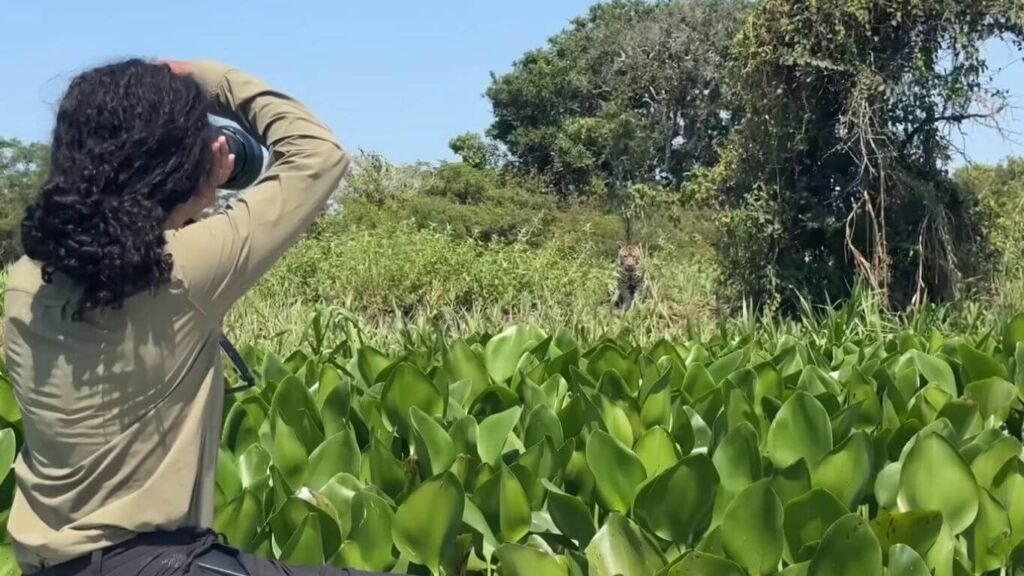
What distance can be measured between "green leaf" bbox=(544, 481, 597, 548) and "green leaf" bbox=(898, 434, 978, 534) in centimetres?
63

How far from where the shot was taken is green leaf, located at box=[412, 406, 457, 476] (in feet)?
8.16

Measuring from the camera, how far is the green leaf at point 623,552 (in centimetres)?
197

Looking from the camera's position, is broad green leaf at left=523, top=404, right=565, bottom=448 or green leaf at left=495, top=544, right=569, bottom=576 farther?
broad green leaf at left=523, top=404, right=565, bottom=448

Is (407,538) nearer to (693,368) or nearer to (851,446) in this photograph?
(851,446)

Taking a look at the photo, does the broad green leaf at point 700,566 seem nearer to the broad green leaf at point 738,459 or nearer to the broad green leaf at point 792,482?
the broad green leaf at point 792,482

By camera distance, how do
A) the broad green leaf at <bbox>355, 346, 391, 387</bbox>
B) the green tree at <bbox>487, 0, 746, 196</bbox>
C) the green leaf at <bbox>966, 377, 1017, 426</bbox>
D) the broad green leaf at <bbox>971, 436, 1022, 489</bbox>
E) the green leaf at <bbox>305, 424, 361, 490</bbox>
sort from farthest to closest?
the green tree at <bbox>487, 0, 746, 196</bbox>
the broad green leaf at <bbox>355, 346, 391, 387</bbox>
the green leaf at <bbox>966, 377, 1017, 426</bbox>
the green leaf at <bbox>305, 424, 361, 490</bbox>
the broad green leaf at <bbox>971, 436, 1022, 489</bbox>

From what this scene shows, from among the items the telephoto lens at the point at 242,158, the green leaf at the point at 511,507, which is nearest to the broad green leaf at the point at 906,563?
the green leaf at the point at 511,507

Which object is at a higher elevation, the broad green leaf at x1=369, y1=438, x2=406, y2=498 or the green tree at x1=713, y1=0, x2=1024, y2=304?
the green tree at x1=713, y1=0, x2=1024, y2=304

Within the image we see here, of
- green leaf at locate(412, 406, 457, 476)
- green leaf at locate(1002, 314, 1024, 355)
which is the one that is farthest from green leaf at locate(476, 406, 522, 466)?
green leaf at locate(1002, 314, 1024, 355)

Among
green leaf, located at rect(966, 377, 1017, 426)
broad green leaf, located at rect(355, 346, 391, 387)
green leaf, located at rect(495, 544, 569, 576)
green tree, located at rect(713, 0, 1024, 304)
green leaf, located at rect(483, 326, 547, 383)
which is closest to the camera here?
green leaf, located at rect(495, 544, 569, 576)

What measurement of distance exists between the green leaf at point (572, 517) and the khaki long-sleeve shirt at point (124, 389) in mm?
683

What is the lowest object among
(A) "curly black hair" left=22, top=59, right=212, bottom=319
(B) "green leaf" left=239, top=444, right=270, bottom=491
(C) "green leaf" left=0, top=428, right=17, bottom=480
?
(C) "green leaf" left=0, top=428, right=17, bottom=480

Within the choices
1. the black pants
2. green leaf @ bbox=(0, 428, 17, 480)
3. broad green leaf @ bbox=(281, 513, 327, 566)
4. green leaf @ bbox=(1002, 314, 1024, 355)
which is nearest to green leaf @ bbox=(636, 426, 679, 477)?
broad green leaf @ bbox=(281, 513, 327, 566)

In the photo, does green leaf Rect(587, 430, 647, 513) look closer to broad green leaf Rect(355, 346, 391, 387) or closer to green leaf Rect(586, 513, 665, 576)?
green leaf Rect(586, 513, 665, 576)
